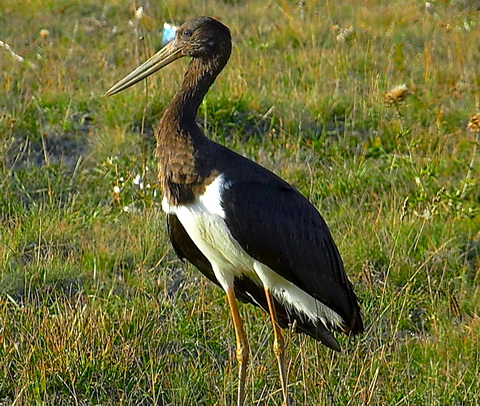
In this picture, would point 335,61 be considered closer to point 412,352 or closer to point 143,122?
point 143,122

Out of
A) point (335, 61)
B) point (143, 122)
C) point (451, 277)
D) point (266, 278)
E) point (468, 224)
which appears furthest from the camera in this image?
point (335, 61)

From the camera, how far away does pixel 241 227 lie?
4043 millimetres

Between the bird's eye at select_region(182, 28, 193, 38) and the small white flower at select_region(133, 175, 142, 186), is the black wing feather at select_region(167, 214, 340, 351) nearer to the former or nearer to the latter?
the bird's eye at select_region(182, 28, 193, 38)

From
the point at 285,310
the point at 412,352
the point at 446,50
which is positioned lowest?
the point at 446,50

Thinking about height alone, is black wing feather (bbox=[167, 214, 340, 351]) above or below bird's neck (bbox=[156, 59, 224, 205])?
below

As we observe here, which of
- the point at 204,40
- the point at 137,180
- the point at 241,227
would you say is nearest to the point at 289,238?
the point at 241,227

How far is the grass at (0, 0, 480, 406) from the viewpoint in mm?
4309

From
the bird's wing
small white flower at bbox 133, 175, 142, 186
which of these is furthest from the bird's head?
small white flower at bbox 133, 175, 142, 186

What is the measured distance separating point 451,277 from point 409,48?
3006 millimetres

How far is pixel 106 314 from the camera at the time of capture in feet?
14.7

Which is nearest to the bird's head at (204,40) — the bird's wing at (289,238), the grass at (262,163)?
the bird's wing at (289,238)

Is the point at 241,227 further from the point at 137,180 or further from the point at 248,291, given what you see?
the point at 137,180

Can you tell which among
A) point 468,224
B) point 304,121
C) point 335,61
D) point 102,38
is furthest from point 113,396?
point 102,38

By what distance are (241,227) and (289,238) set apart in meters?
0.23
